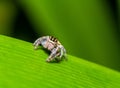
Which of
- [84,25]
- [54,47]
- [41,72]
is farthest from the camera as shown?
[84,25]

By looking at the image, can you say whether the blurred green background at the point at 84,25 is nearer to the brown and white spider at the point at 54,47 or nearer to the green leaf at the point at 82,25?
the green leaf at the point at 82,25

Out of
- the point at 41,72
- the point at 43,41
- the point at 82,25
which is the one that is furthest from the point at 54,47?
the point at 82,25

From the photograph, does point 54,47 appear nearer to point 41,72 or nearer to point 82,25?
point 41,72

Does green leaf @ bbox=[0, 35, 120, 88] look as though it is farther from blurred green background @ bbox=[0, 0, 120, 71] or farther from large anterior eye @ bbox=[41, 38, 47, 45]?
blurred green background @ bbox=[0, 0, 120, 71]

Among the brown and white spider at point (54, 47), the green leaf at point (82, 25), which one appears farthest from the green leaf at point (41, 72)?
the green leaf at point (82, 25)

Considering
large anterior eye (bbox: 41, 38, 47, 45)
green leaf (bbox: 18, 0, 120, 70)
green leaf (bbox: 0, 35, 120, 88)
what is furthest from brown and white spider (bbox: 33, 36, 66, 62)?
green leaf (bbox: 18, 0, 120, 70)
